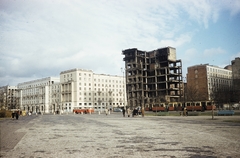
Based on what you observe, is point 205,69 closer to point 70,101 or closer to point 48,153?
point 70,101

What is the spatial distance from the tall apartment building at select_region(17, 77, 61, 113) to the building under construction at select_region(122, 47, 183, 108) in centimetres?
4910

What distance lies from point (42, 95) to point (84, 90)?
31.8 meters

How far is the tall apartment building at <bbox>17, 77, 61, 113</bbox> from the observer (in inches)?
5266

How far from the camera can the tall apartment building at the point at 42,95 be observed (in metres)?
134

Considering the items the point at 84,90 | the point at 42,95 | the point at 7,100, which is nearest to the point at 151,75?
the point at 84,90

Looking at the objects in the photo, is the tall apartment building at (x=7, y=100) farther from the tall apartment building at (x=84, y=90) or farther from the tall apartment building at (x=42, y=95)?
the tall apartment building at (x=84, y=90)

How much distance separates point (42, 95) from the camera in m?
138

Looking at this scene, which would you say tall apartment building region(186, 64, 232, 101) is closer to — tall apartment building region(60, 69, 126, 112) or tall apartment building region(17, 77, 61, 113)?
tall apartment building region(60, 69, 126, 112)

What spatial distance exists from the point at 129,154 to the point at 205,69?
340 ft

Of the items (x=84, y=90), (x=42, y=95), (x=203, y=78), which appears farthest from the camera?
(x=42, y=95)

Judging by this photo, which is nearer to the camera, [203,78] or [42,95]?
[203,78]

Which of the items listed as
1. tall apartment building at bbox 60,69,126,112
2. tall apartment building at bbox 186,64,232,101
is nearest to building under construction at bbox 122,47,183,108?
tall apartment building at bbox 186,64,232,101

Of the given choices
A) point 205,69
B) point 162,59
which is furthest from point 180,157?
point 205,69

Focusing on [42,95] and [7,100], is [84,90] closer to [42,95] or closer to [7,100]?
[42,95]
